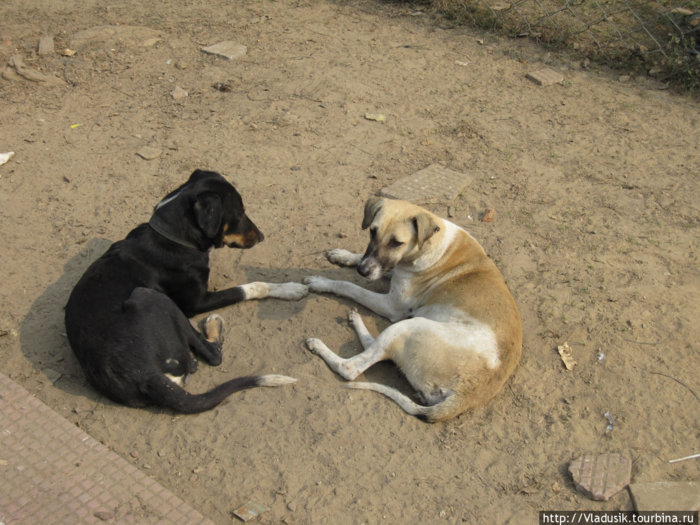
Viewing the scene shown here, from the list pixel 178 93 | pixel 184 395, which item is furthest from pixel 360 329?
pixel 178 93

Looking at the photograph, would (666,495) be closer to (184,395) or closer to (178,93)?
(184,395)

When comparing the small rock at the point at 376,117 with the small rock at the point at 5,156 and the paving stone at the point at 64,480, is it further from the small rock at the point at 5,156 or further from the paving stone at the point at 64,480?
the paving stone at the point at 64,480

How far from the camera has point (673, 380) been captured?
463cm

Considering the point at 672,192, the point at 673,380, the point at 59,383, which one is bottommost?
the point at 59,383

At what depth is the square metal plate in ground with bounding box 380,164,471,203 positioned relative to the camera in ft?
21.0

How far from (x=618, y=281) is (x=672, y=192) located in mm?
1775

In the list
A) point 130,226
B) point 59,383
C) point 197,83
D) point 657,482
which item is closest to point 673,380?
point 657,482

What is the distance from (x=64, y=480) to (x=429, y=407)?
2398mm

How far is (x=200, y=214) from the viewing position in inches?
184

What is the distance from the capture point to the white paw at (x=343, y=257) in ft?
18.7

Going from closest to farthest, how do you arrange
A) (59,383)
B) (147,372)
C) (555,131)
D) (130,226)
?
1. (147,372)
2. (59,383)
3. (130,226)
4. (555,131)

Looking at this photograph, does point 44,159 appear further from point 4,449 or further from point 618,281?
point 618,281

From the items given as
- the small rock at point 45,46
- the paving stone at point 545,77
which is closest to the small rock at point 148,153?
the small rock at point 45,46

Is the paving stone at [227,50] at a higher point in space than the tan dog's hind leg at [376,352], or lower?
higher
